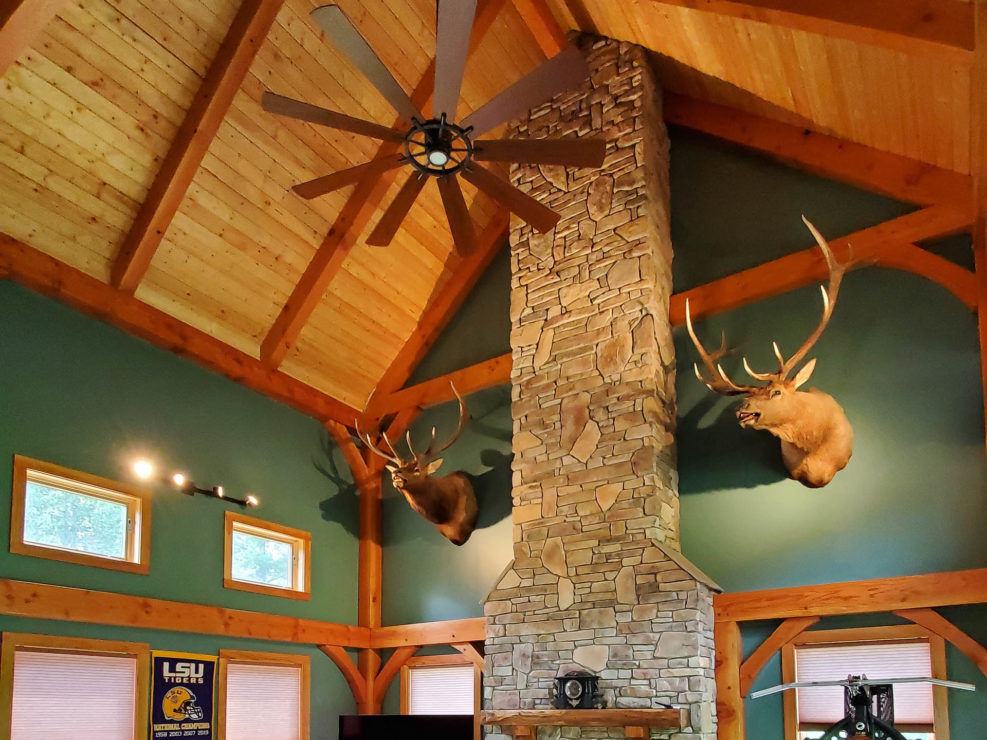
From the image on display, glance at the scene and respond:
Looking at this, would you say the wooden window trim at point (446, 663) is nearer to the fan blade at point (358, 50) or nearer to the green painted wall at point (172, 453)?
the green painted wall at point (172, 453)

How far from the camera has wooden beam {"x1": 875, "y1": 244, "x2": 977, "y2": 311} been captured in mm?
5852

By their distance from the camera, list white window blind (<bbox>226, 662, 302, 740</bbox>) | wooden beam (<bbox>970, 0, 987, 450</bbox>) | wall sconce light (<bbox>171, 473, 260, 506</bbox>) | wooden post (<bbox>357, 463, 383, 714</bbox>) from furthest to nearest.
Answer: wooden post (<bbox>357, 463, 383, 714</bbox>) → white window blind (<bbox>226, 662, 302, 740</bbox>) → wall sconce light (<bbox>171, 473, 260, 506</bbox>) → wooden beam (<bbox>970, 0, 987, 450</bbox>)

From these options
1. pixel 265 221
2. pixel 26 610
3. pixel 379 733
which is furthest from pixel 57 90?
pixel 379 733

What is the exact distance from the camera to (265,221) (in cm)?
757

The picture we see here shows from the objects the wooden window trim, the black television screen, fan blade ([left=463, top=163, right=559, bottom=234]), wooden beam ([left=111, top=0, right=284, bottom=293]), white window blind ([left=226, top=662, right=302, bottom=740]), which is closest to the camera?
fan blade ([left=463, top=163, right=559, bottom=234])

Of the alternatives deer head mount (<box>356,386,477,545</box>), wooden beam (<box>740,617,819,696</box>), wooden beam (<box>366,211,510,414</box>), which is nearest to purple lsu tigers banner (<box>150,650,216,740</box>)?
deer head mount (<box>356,386,477,545</box>)

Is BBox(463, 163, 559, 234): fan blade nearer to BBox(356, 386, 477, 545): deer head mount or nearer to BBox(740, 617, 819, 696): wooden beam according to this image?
BBox(356, 386, 477, 545): deer head mount

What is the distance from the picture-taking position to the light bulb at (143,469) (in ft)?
22.2

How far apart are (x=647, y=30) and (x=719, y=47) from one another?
87 cm

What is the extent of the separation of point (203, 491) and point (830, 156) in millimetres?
5433

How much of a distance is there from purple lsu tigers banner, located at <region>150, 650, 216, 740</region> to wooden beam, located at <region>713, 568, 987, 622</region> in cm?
386

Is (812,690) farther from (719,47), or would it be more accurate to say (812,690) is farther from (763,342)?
(719,47)

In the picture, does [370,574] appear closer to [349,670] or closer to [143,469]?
[349,670]

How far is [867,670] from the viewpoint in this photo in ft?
19.0
